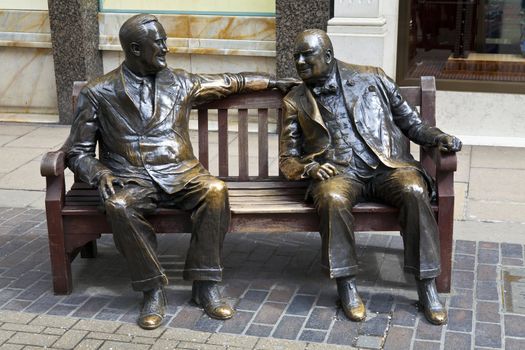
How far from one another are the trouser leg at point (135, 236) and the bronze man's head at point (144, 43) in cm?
73

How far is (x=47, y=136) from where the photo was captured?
8.54 meters

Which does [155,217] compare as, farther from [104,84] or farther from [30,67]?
[30,67]

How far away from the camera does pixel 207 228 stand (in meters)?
4.44

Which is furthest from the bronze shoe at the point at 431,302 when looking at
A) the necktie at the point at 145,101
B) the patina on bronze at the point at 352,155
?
the necktie at the point at 145,101

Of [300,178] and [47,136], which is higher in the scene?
[300,178]

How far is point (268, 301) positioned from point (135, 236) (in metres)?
0.82

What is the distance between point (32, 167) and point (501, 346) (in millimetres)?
4672

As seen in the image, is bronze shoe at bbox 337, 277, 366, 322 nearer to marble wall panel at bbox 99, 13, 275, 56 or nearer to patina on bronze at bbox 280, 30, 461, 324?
patina on bronze at bbox 280, 30, 461, 324

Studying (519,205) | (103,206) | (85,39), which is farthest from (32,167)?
(519,205)

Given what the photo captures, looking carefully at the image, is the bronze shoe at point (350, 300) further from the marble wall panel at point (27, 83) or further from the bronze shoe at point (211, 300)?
the marble wall panel at point (27, 83)

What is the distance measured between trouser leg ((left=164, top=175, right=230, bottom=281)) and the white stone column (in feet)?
11.6

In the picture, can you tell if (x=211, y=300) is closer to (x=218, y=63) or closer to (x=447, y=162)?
(x=447, y=162)

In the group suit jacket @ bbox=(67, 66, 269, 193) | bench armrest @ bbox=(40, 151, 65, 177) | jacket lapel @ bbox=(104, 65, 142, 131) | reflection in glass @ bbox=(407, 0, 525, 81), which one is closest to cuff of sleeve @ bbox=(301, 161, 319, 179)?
suit jacket @ bbox=(67, 66, 269, 193)

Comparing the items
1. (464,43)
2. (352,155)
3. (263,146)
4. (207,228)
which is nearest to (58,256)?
(207,228)
